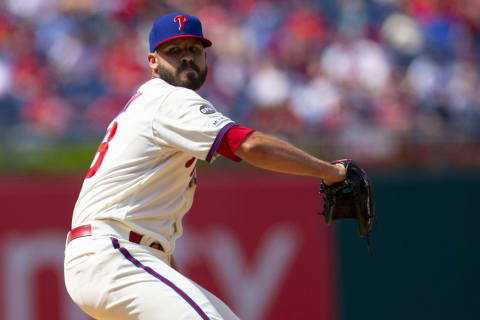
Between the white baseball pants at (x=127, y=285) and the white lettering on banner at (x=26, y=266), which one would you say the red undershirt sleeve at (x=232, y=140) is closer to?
the white baseball pants at (x=127, y=285)

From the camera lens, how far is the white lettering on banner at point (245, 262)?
7.59 m

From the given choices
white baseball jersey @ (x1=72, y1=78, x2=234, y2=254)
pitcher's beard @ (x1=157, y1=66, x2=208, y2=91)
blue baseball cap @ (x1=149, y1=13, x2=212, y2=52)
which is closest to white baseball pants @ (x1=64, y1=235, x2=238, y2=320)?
white baseball jersey @ (x1=72, y1=78, x2=234, y2=254)

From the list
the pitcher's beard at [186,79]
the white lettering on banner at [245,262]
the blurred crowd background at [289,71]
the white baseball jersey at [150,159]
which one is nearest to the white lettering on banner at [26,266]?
the blurred crowd background at [289,71]

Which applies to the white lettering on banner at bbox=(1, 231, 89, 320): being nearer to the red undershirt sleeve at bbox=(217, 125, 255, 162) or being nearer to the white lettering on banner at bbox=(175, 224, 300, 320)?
the white lettering on banner at bbox=(175, 224, 300, 320)

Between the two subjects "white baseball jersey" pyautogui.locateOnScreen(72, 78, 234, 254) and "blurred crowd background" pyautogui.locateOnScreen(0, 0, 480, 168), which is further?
"blurred crowd background" pyautogui.locateOnScreen(0, 0, 480, 168)

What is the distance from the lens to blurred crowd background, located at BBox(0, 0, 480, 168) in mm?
7922

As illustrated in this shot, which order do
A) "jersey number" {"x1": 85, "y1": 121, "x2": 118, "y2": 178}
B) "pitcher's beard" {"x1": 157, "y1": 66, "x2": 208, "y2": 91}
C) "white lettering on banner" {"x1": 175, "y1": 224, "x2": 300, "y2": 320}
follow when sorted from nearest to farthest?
"jersey number" {"x1": 85, "y1": 121, "x2": 118, "y2": 178}
"pitcher's beard" {"x1": 157, "y1": 66, "x2": 208, "y2": 91}
"white lettering on banner" {"x1": 175, "y1": 224, "x2": 300, "y2": 320}

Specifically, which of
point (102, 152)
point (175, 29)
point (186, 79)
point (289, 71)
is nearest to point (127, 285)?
point (102, 152)

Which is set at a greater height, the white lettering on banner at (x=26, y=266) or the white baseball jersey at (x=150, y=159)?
the white baseball jersey at (x=150, y=159)

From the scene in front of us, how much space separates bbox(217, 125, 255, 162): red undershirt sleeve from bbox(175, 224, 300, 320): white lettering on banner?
4232 millimetres

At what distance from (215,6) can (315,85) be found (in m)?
1.99

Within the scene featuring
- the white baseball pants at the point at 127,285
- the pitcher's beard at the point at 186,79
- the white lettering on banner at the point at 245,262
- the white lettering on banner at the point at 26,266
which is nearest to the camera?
the white baseball pants at the point at 127,285

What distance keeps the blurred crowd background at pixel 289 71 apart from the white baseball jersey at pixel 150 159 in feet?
12.6

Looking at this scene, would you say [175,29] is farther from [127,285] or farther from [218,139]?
[127,285]
